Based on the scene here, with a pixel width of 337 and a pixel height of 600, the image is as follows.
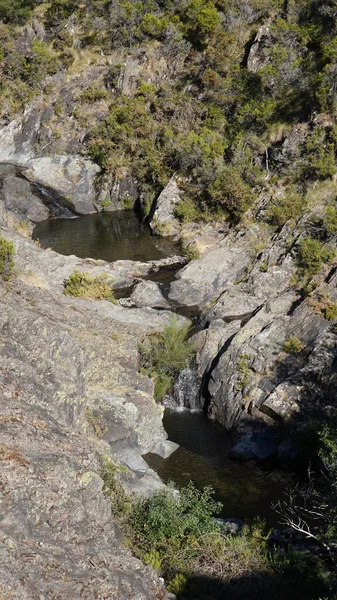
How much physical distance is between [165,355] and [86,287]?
7.15 meters

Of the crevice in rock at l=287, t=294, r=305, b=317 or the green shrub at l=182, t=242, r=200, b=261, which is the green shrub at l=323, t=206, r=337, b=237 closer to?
the crevice in rock at l=287, t=294, r=305, b=317

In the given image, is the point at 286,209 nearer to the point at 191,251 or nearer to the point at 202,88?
the point at 191,251

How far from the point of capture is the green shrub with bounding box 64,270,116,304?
2917cm

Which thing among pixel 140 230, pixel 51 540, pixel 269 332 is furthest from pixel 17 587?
pixel 140 230

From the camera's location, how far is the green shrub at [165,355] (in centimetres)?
2445

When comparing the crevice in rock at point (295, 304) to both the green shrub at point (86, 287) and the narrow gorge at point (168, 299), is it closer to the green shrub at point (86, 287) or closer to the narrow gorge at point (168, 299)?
the narrow gorge at point (168, 299)

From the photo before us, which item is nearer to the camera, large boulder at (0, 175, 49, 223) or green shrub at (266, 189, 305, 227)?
green shrub at (266, 189, 305, 227)

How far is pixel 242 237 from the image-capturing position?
35500mm

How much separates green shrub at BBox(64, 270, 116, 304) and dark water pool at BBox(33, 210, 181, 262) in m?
6.09

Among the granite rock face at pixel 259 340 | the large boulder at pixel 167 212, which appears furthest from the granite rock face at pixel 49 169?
the granite rock face at pixel 259 340

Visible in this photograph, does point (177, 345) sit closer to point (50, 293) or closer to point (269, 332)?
point (269, 332)

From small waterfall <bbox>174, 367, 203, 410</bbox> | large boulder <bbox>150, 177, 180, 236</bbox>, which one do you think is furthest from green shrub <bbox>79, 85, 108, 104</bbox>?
small waterfall <bbox>174, 367, 203, 410</bbox>

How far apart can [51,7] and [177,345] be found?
4953 cm

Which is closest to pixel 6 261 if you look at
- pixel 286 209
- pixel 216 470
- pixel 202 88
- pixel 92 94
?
pixel 216 470
